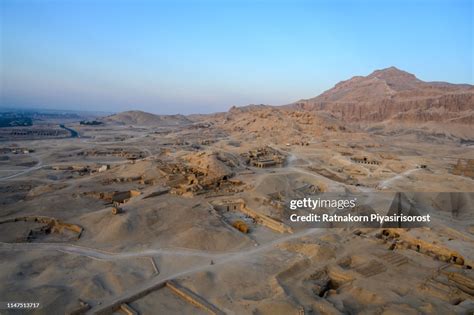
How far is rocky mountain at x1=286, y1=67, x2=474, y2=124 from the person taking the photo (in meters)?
90.2

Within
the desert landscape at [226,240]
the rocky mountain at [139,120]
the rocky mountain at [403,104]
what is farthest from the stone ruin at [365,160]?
the rocky mountain at [139,120]

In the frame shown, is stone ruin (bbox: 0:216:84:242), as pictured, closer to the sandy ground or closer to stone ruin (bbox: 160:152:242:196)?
the sandy ground

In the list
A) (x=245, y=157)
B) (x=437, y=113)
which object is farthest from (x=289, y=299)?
(x=437, y=113)

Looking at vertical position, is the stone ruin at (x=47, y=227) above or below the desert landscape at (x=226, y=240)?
below

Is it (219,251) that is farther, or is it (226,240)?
(226,240)

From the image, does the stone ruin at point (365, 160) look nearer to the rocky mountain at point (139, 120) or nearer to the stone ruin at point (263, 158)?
the stone ruin at point (263, 158)

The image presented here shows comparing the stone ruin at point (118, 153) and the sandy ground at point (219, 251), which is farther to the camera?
the stone ruin at point (118, 153)

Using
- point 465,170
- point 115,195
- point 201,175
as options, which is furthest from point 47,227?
point 465,170

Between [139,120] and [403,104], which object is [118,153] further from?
[139,120]

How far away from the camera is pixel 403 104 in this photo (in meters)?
99.1

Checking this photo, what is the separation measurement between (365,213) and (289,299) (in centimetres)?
1347

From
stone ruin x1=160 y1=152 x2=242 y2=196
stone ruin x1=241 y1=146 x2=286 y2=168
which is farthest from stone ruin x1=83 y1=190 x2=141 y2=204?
stone ruin x1=241 y1=146 x2=286 y2=168

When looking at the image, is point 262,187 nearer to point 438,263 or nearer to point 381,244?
point 381,244

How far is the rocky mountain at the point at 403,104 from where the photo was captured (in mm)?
90250
